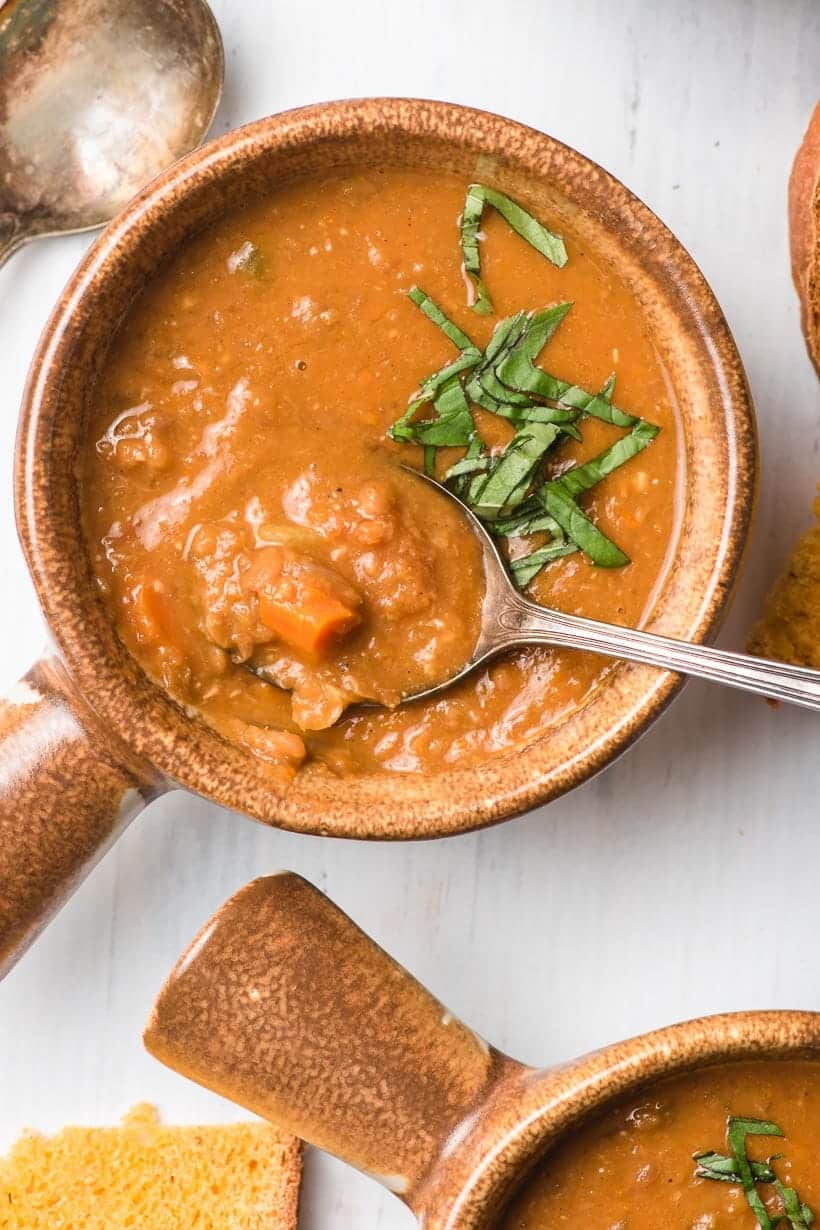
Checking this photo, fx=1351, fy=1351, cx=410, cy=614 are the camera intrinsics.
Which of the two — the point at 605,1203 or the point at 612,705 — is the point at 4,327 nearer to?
the point at 612,705

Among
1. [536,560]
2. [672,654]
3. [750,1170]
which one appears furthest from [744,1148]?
[536,560]

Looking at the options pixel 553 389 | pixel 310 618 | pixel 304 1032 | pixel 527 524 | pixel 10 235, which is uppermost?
pixel 10 235

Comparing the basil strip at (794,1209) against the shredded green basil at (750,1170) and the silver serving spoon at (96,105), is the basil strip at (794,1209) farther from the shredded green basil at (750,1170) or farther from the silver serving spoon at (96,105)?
the silver serving spoon at (96,105)

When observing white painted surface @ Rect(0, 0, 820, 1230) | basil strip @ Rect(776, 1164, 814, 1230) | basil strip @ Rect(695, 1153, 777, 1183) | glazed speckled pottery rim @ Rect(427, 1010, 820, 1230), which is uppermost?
white painted surface @ Rect(0, 0, 820, 1230)

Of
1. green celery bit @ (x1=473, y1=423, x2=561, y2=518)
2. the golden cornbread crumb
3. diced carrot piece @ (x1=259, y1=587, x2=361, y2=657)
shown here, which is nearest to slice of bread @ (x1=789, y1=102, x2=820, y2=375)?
the golden cornbread crumb

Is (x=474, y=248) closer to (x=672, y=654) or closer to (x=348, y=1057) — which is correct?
(x=672, y=654)

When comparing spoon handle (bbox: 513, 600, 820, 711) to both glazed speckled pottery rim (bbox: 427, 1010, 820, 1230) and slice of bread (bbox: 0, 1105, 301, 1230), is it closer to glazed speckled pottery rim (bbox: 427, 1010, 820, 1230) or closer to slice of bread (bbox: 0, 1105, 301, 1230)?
glazed speckled pottery rim (bbox: 427, 1010, 820, 1230)

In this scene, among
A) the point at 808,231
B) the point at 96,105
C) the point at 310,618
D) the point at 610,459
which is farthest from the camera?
the point at 96,105
